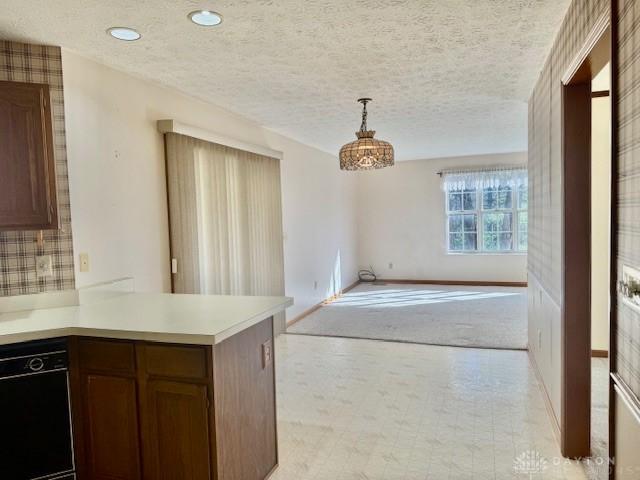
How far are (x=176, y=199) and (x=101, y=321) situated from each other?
1.43 m

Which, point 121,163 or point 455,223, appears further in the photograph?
point 455,223

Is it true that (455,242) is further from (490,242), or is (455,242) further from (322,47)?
(322,47)

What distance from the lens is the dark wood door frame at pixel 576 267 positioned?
2.31m

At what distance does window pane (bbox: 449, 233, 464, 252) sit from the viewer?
323 inches

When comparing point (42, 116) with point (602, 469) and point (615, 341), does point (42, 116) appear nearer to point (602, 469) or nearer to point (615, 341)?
point (615, 341)

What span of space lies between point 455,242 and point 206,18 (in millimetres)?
6886

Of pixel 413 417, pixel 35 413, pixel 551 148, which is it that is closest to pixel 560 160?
pixel 551 148

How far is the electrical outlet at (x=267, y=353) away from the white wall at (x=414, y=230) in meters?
6.46

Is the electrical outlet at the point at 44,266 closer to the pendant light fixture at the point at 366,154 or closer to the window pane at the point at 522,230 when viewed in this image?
the pendant light fixture at the point at 366,154

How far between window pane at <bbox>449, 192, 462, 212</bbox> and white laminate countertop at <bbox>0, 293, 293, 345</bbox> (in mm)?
6411

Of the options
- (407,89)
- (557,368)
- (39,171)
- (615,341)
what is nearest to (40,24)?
(39,171)

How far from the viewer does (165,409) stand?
193cm

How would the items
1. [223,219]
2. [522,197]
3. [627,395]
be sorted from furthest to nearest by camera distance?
[522,197] < [223,219] < [627,395]

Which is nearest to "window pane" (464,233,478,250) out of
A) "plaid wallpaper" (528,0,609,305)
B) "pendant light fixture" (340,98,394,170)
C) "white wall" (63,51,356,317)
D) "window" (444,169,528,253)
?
"window" (444,169,528,253)
